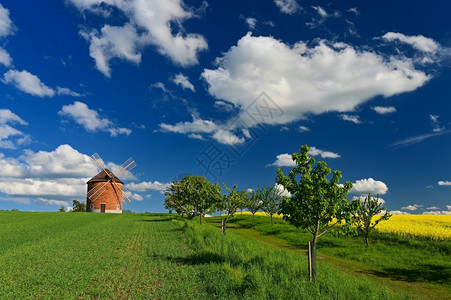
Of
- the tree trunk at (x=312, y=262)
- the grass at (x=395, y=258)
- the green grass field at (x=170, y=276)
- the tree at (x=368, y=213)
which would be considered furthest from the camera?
the tree at (x=368, y=213)

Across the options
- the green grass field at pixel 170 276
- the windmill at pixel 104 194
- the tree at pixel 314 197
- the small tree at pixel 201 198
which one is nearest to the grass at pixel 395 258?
the green grass field at pixel 170 276

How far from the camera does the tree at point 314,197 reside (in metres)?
14.8

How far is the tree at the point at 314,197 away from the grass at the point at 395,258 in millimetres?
6197

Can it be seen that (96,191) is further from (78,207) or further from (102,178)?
(78,207)

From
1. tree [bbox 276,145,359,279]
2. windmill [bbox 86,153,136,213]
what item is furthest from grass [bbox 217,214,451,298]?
windmill [bbox 86,153,136,213]

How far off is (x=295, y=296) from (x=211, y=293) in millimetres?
3488

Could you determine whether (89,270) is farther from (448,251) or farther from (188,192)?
(188,192)

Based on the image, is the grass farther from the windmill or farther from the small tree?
the windmill

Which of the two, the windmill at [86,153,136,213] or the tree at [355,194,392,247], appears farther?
the windmill at [86,153,136,213]

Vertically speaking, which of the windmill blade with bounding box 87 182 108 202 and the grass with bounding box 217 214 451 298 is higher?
the windmill blade with bounding box 87 182 108 202

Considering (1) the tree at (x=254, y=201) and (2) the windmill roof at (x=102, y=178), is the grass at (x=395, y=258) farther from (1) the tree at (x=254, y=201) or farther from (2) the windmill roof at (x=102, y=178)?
(2) the windmill roof at (x=102, y=178)

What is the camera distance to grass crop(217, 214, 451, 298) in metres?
17.9

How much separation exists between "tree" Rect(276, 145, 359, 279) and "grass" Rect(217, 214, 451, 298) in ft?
20.3

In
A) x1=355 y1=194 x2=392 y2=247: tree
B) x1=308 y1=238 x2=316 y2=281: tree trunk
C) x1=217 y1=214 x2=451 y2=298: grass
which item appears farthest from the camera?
x1=355 y1=194 x2=392 y2=247: tree
